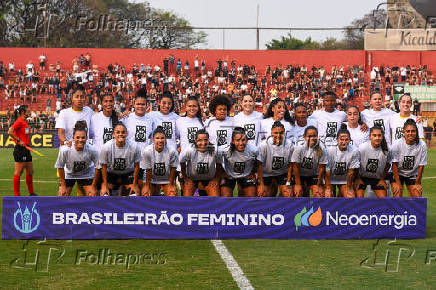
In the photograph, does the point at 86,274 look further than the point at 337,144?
No

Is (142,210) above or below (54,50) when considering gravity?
below

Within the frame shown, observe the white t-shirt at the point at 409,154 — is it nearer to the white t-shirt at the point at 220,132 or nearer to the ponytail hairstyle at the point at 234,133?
the ponytail hairstyle at the point at 234,133

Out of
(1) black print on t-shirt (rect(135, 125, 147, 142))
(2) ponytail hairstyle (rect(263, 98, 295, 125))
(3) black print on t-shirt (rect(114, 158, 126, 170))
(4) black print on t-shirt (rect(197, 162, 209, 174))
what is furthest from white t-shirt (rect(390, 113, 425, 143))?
(3) black print on t-shirt (rect(114, 158, 126, 170))

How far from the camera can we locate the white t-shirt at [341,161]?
9422 millimetres

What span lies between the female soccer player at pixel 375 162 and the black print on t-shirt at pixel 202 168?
2.23 metres

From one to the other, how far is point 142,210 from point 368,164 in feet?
11.1

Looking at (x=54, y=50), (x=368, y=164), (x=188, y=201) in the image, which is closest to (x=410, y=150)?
(x=368, y=164)

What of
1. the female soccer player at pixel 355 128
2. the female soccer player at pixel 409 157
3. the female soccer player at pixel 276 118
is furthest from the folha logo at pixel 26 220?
the female soccer player at pixel 409 157

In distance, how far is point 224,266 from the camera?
6.91 meters

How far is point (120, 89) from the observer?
138 ft

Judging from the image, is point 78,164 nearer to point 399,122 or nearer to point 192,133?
point 192,133

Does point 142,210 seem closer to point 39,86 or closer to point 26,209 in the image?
point 26,209

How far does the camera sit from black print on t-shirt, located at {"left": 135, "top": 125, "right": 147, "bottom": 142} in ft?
33.8

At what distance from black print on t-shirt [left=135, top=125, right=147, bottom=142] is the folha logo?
2491mm
